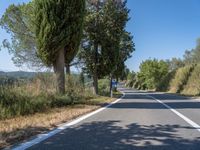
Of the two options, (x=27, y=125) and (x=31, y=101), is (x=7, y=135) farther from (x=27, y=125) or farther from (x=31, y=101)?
(x=31, y=101)

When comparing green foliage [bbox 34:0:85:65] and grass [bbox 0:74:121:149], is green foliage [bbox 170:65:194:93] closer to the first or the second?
grass [bbox 0:74:121:149]

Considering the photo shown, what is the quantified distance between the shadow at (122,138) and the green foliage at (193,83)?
141ft

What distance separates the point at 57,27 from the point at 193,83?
3916 centimetres

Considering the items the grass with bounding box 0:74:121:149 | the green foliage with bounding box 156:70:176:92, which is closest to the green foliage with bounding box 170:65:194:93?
the green foliage with bounding box 156:70:176:92

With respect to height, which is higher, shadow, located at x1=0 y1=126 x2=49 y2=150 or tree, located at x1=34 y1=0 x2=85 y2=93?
tree, located at x1=34 y1=0 x2=85 y2=93

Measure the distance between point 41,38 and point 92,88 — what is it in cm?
1989

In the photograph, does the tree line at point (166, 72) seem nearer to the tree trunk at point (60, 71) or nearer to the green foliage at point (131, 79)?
the green foliage at point (131, 79)

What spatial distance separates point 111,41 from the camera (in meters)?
37.1

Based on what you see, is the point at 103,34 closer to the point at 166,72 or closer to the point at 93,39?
the point at 93,39

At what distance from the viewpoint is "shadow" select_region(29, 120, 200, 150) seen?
25.6 feet

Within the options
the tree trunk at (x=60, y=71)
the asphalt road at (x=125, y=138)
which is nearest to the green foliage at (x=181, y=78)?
the tree trunk at (x=60, y=71)

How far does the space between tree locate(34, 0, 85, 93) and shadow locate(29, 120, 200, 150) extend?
1087cm

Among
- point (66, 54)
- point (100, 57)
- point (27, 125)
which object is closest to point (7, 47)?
point (100, 57)

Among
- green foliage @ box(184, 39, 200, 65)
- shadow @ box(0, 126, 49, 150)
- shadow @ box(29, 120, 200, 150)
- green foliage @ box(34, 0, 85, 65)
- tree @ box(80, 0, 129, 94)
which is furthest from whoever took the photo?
green foliage @ box(184, 39, 200, 65)
